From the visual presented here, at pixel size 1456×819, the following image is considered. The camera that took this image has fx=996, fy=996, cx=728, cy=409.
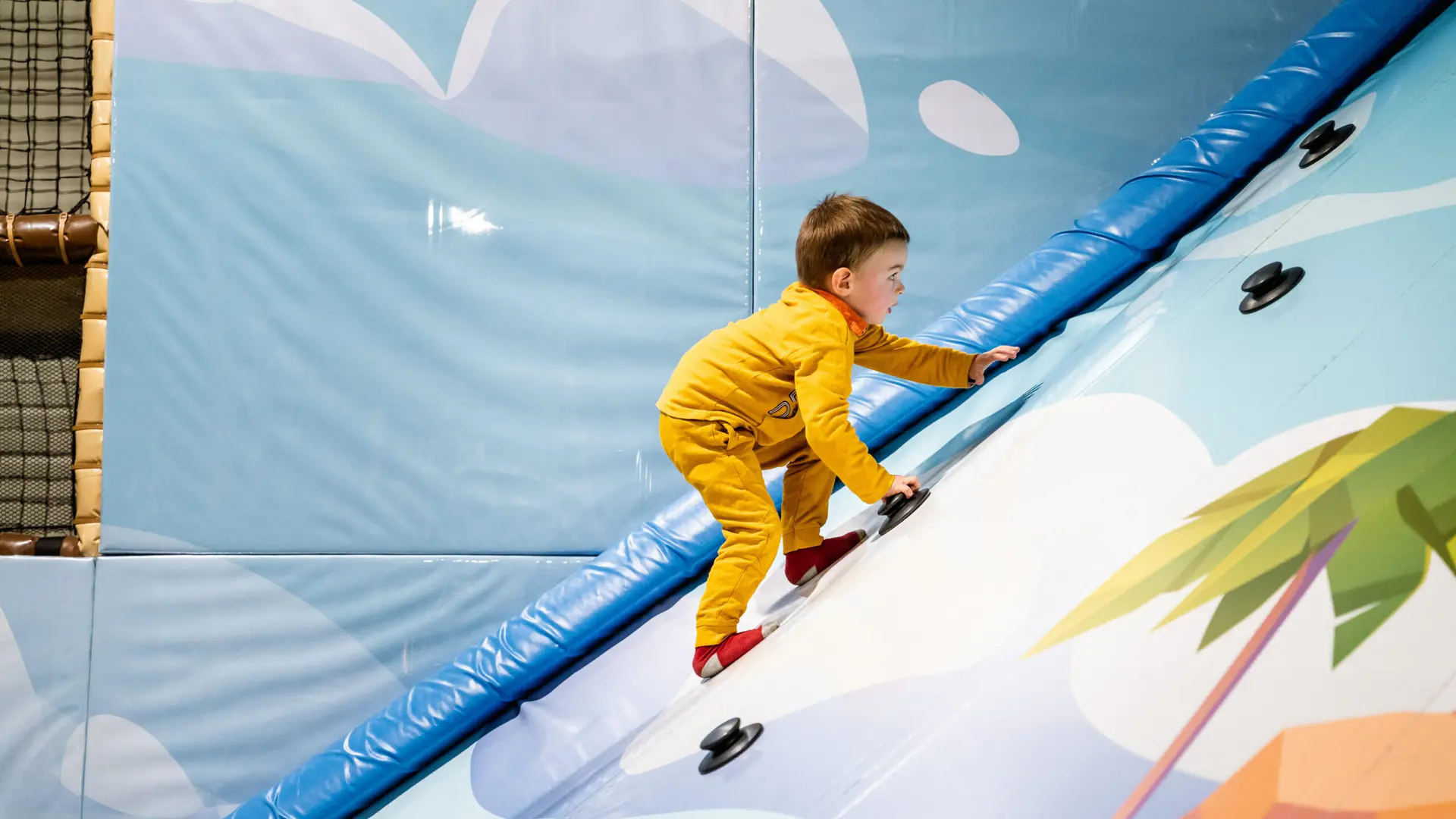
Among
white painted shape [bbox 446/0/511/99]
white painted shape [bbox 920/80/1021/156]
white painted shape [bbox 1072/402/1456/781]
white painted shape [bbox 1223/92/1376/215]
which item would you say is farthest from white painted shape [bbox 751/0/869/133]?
white painted shape [bbox 1072/402/1456/781]

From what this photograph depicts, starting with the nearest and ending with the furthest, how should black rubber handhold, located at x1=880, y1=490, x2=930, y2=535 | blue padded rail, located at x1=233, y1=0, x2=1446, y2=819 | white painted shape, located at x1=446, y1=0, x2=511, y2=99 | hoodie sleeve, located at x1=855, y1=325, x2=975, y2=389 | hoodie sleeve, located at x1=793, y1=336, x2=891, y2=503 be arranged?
hoodie sleeve, located at x1=793, y1=336, x2=891, y2=503 → black rubber handhold, located at x1=880, y1=490, x2=930, y2=535 → hoodie sleeve, located at x1=855, y1=325, x2=975, y2=389 → blue padded rail, located at x1=233, y1=0, x2=1446, y2=819 → white painted shape, located at x1=446, y1=0, x2=511, y2=99

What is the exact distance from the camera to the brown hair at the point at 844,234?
3.94 ft

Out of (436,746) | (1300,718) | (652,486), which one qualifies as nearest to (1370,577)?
(1300,718)

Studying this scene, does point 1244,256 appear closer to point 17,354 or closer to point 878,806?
point 878,806

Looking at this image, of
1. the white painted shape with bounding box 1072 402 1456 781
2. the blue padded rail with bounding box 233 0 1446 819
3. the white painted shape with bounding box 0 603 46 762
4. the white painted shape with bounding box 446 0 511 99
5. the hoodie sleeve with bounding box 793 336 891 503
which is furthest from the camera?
the white painted shape with bounding box 446 0 511 99

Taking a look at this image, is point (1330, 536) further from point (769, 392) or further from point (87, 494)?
point (87, 494)

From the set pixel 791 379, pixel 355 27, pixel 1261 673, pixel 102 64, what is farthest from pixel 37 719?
pixel 1261 673

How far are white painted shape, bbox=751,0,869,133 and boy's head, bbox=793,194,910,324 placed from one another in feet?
3.42

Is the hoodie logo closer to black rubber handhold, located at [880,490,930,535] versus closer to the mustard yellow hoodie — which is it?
the mustard yellow hoodie

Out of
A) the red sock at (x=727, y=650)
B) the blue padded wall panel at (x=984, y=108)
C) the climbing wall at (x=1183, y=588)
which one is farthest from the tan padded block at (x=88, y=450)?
the red sock at (x=727, y=650)

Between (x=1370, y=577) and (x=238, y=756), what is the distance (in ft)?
6.91

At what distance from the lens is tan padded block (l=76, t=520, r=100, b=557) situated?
6.72ft

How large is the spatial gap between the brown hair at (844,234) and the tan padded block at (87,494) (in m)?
1.67

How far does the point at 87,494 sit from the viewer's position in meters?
2.06
